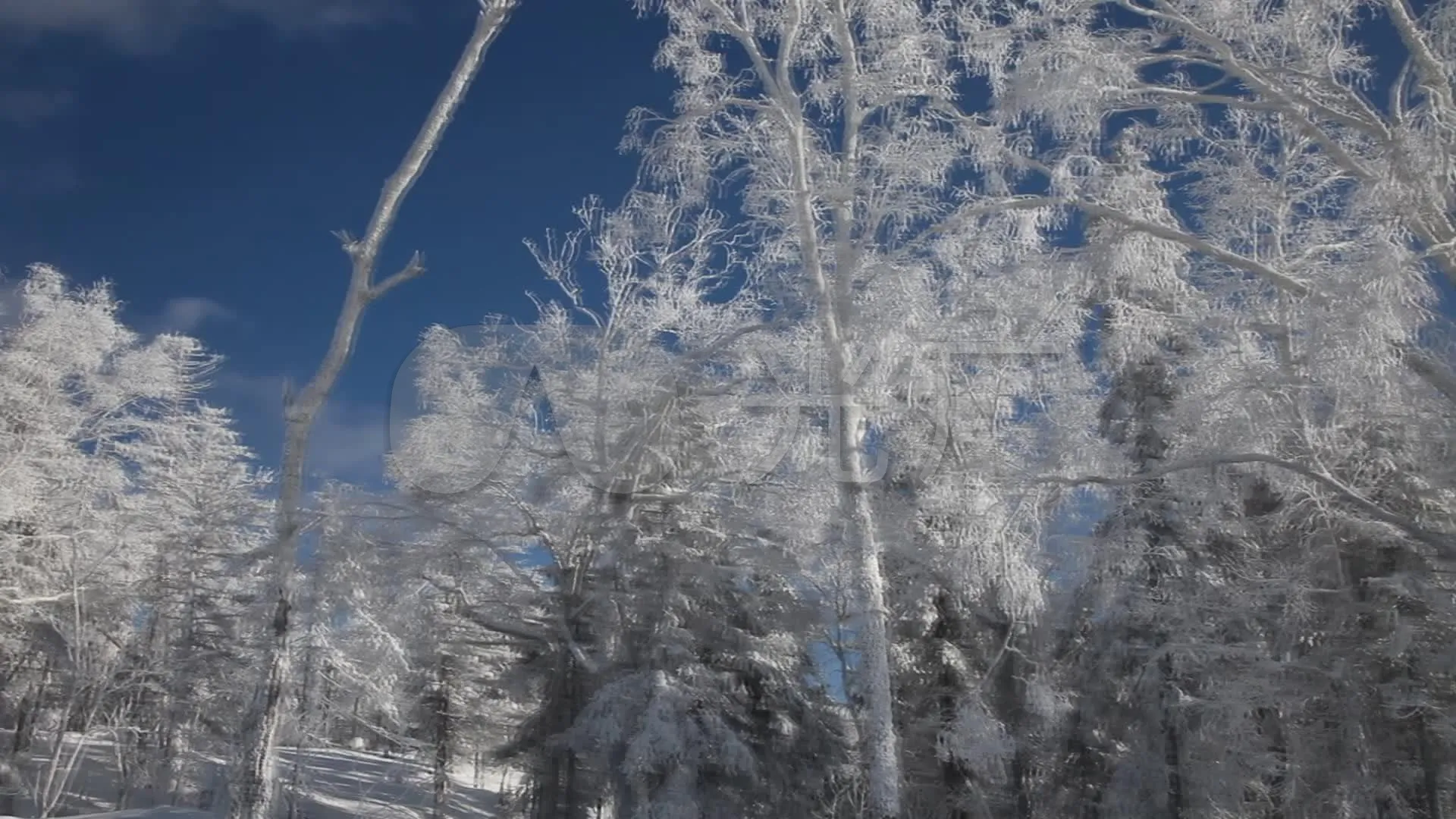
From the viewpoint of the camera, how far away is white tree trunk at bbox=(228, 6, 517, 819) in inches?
322

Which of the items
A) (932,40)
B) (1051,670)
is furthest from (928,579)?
(932,40)

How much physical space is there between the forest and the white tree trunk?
44 mm

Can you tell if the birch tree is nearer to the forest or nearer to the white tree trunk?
the forest

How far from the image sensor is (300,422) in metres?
8.78

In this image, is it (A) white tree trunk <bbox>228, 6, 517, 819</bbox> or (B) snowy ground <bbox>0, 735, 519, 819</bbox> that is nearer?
(A) white tree trunk <bbox>228, 6, 517, 819</bbox>

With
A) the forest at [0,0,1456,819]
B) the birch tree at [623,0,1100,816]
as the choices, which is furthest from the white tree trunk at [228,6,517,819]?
the birch tree at [623,0,1100,816]

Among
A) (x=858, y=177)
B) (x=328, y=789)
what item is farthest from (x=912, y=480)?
(x=328, y=789)

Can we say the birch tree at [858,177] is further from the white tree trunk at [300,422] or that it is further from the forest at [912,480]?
the white tree trunk at [300,422]

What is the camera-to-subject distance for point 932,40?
13.3 m

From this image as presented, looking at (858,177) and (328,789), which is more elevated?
(858,177)

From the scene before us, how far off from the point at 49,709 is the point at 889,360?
27.5m

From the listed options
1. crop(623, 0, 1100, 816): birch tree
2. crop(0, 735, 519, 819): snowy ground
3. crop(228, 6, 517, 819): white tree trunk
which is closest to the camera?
crop(228, 6, 517, 819): white tree trunk

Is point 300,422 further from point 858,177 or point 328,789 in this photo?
point 328,789

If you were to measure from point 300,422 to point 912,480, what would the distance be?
38.5 feet
